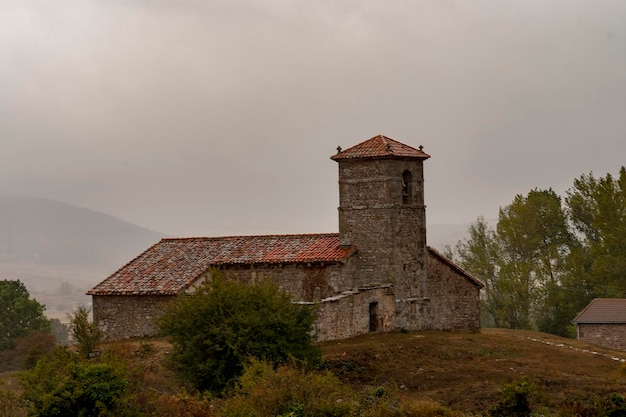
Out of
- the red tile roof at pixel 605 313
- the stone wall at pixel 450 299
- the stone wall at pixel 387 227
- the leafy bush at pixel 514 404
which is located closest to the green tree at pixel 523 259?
the red tile roof at pixel 605 313

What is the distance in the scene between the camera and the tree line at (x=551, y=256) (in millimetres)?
60000

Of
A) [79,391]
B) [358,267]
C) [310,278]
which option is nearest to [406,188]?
[358,267]

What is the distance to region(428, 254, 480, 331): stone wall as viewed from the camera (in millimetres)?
39812

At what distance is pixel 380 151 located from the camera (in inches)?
1492

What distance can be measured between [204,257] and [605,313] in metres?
21.5

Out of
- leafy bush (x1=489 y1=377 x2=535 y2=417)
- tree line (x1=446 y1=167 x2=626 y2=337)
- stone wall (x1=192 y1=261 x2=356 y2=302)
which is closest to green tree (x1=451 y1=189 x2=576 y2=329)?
tree line (x1=446 y1=167 x2=626 y2=337)

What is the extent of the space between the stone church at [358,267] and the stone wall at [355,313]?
0.04 metres

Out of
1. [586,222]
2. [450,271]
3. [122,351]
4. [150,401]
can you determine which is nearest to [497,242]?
[586,222]

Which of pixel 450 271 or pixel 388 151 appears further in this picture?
pixel 450 271

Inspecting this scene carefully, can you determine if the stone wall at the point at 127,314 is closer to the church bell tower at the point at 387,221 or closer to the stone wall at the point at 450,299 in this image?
the church bell tower at the point at 387,221

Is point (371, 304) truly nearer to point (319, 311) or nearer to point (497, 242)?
point (319, 311)

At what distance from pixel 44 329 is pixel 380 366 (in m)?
36.5

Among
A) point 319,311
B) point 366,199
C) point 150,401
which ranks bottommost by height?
point 150,401

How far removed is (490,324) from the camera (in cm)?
7712
